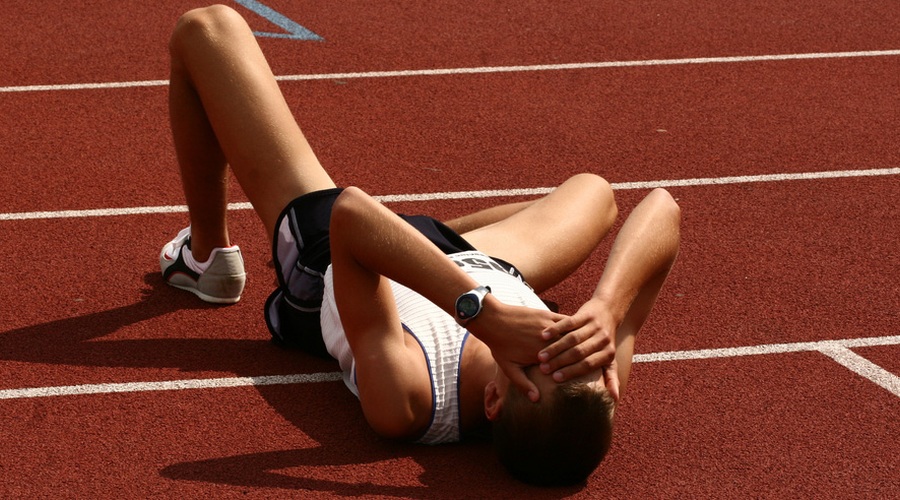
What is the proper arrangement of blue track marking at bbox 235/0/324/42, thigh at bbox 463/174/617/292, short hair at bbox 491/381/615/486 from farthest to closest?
blue track marking at bbox 235/0/324/42 < thigh at bbox 463/174/617/292 < short hair at bbox 491/381/615/486

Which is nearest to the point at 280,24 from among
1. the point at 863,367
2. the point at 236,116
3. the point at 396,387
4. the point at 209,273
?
the point at 209,273

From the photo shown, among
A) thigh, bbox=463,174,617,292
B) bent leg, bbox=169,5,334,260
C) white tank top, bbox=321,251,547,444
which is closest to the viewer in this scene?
white tank top, bbox=321,251,547,444

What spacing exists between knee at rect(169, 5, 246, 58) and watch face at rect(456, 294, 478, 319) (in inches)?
55.8

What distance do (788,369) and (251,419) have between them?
5.59 ft

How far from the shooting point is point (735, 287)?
463 centimetres

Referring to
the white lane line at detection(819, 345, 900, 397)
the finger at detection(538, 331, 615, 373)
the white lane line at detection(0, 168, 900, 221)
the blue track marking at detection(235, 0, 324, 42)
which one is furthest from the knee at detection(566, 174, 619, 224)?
the blue track marking at detection(235, 0, 324, 42)

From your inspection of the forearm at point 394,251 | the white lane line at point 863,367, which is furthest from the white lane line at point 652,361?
the forearm at point 394,251

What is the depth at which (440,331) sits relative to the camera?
11.4ft

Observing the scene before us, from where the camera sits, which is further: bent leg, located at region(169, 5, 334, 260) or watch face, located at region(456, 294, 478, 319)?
bent leg, located at region(169, 5, 334, 260)

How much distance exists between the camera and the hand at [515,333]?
3.03 m

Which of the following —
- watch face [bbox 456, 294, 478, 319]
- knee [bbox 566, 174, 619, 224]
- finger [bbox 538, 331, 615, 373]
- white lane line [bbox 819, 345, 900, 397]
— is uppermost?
watch face [bbox 456, 294, 478, 319]

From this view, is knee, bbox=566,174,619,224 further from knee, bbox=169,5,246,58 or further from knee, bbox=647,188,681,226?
knee, bbox=169,5,246,58

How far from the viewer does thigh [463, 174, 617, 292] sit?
406cm

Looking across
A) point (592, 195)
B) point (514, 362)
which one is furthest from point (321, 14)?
point (514, 362)
